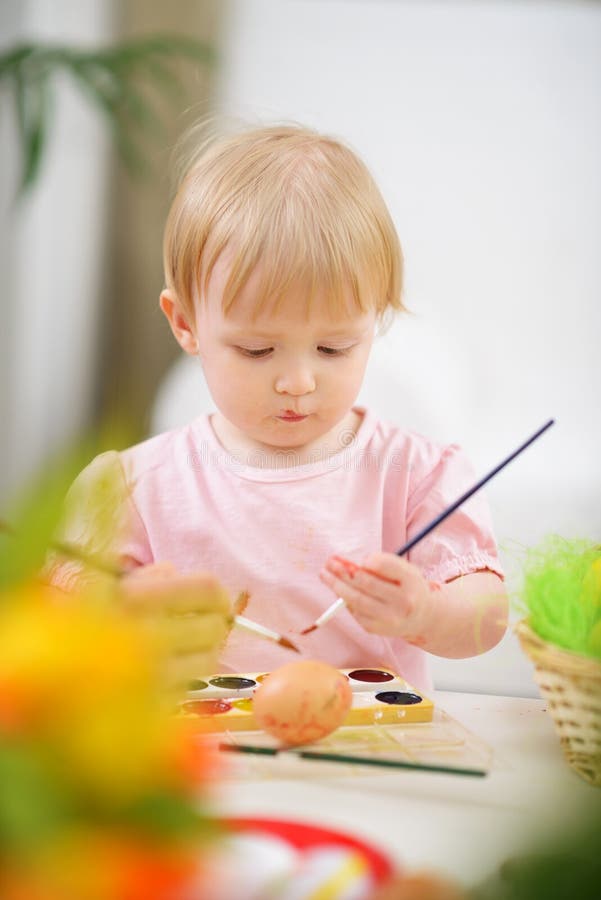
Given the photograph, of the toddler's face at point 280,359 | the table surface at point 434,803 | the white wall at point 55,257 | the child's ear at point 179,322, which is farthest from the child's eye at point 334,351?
the white wall at point 55,257

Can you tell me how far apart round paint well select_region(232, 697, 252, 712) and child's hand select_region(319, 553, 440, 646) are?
11cm

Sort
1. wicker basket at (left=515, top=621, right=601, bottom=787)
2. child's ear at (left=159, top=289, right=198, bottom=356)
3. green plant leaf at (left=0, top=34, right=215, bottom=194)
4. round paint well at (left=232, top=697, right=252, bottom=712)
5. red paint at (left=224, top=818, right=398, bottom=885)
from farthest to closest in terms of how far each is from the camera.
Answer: green plant leaf at (left=0, top=34, right=215, bottom=194)
child's ear at (left=159, top=289, right=198, bottom=356)
round paint well at (left=232, top=697, right=252, bottom=712)
wicker basket at (left=515, top=621, right=601, bottom=787)
red paint at (left=224, top=818, right=398, bottom=885)

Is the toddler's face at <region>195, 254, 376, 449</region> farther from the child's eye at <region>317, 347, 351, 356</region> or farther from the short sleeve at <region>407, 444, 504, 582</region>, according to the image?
the short sleeve at <region>407, 444, 504, 582</region>

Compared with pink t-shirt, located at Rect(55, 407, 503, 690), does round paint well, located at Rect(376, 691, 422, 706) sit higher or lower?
lower

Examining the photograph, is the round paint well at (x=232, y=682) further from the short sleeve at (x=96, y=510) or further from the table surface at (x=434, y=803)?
the short sleeve at (x=96, y=510)

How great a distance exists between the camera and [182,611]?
0.60m

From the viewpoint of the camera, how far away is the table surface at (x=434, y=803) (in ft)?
1.86

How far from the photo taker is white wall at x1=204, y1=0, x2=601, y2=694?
1.84m

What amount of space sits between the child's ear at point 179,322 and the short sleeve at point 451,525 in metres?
0.27

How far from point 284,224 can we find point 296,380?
0.44 ft

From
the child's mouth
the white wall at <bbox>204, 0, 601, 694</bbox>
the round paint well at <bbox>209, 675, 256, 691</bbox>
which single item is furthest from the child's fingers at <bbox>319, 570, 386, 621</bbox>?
the white wall at <bbox>204, 0, 601, 694</bbox>

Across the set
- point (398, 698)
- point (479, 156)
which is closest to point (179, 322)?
point (398, 698)

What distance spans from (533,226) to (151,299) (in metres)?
0.74

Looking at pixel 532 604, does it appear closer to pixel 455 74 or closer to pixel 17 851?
pixel 17 851
